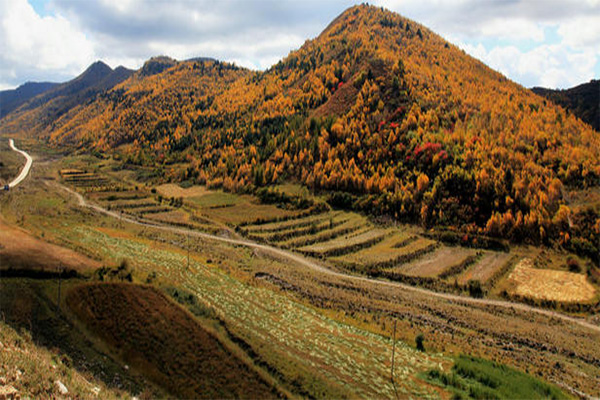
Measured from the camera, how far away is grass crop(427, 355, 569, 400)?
33.5m

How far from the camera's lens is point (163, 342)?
1457 inches

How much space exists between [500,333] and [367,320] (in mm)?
18920

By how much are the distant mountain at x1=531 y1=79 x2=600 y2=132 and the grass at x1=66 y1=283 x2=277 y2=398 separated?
6657 inches

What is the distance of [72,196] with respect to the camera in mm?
132250

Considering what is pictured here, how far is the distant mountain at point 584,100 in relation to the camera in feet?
484

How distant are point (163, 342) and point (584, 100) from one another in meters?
202

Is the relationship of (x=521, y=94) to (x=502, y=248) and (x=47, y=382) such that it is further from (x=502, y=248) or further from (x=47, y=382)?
(x=47, y=382)

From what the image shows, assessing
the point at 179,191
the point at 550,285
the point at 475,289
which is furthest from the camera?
the point at 179,191

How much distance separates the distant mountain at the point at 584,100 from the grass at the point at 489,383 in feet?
483

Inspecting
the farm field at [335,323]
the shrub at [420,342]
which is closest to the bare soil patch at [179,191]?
the farm field at [335,323]

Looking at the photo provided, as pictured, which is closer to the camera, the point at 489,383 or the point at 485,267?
the point at 489,383

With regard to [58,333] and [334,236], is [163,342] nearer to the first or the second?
[58,333]

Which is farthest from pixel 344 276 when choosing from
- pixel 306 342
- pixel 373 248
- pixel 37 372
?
pixel 37 372

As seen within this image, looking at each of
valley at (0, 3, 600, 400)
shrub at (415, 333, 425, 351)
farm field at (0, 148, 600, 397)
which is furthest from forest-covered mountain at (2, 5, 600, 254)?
shrub at (415, 333, 425, 351)
